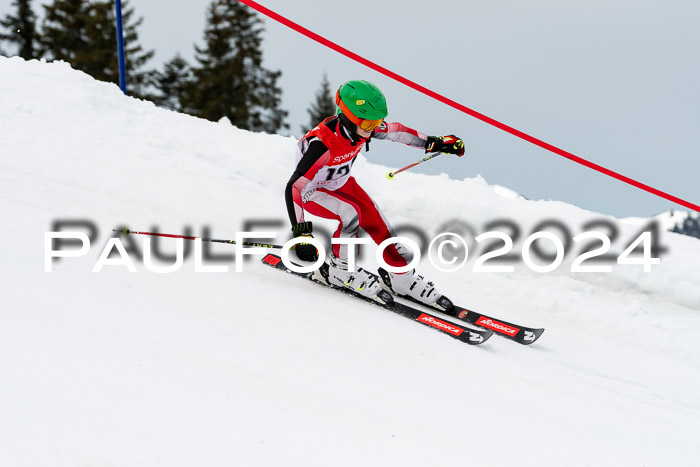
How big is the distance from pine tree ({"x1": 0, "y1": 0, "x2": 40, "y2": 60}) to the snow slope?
24.3 m

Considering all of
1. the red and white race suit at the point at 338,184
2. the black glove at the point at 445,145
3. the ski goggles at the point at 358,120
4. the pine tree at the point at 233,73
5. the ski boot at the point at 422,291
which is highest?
the pine tree at the point at 233,73

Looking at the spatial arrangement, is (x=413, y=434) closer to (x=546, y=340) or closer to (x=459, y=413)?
(x=459, y=413)

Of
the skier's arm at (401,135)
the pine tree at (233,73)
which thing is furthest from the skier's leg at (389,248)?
the pine tree at (233,73)

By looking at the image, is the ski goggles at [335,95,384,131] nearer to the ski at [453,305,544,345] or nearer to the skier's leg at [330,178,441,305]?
the skier's leg at [330,178,441,305]

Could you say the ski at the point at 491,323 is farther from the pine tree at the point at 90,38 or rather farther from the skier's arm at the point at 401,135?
the pine tree at the point at 90,38

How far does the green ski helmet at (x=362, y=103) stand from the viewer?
4.62 meters

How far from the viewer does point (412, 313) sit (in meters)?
4.91

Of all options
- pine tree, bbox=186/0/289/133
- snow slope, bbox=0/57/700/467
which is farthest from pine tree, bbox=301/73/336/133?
snow slope, bbox=0/57/700/467

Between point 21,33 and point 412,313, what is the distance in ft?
99.9

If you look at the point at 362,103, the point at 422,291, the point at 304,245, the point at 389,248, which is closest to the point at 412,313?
the point at 422,291

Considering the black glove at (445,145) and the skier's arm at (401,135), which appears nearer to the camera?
the skier's arm at (401,135)

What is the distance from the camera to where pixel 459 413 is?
2.88 m

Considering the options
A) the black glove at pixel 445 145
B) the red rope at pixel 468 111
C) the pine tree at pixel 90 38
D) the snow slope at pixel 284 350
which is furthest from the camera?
the pine tree at pixel 90 38

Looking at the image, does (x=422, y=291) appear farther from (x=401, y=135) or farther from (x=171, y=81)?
(x=171, y=81)
